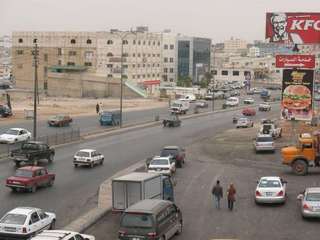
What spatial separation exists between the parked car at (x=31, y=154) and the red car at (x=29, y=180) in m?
8.04

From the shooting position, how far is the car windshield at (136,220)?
21141 mm

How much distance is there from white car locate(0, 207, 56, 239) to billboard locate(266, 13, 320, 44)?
122 feet

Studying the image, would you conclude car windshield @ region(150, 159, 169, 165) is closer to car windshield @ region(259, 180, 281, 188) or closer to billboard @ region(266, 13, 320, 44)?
car windshield @ region(259, 180, 281, 188)

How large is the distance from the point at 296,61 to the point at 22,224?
36047mm

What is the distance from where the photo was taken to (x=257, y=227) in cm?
2548

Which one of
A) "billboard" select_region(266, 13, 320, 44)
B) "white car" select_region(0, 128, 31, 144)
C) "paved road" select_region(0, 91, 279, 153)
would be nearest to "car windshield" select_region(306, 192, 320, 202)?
"paved road" select_region(0, 91, 279, 153)

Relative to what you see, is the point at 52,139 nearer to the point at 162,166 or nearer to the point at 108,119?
the point at 162,166

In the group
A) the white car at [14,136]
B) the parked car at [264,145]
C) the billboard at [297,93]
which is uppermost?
the billboard at [297,93]

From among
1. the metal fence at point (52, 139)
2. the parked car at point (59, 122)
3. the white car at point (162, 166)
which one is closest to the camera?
the white car at point (162, 166)

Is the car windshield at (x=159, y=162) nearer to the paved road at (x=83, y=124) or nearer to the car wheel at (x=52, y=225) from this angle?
the car wheel at (x=52, y=225)

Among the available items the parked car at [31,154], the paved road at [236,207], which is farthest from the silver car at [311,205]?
the parked car at [31,154]

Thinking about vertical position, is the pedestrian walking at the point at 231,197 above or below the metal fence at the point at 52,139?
above

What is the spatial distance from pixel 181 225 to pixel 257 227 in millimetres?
3029

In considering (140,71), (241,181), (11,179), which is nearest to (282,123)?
(241,181)
